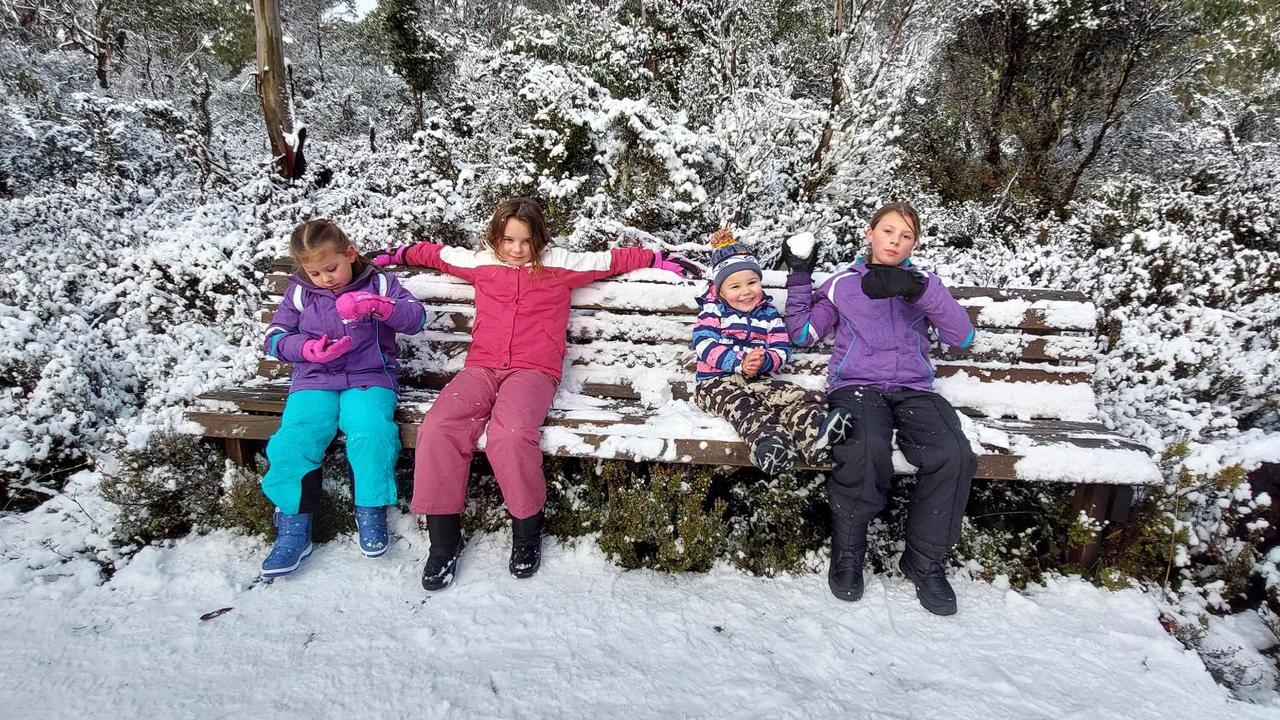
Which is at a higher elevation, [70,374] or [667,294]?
[667,294]

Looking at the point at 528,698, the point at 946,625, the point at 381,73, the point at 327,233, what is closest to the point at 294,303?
the point at 327,233

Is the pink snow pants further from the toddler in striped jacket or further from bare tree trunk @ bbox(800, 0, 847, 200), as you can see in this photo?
bare tree trunk @ bbox(800, 0, 847, 200)

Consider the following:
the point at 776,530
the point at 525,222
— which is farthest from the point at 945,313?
the point at 525,222

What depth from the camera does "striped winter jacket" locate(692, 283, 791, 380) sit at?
280 cm

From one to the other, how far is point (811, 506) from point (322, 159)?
995 centimetres

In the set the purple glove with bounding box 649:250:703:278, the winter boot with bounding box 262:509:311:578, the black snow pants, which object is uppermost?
the purple glove with bounding box 649:250:703:278

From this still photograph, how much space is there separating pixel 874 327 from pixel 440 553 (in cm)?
216

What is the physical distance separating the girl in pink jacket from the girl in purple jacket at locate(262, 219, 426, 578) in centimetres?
26

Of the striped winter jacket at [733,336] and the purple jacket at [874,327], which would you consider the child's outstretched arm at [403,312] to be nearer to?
the striped winter jacket at [733,336]

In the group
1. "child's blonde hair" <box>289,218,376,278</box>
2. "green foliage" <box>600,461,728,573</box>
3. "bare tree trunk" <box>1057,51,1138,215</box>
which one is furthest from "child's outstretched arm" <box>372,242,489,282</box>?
"bare tree trunk" <box>1057,51,1138,215</box>

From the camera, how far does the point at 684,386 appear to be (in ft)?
9.87

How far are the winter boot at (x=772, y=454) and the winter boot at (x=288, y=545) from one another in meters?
1.95

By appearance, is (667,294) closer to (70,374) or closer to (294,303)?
(294,303)

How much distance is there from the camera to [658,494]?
2.54 m
